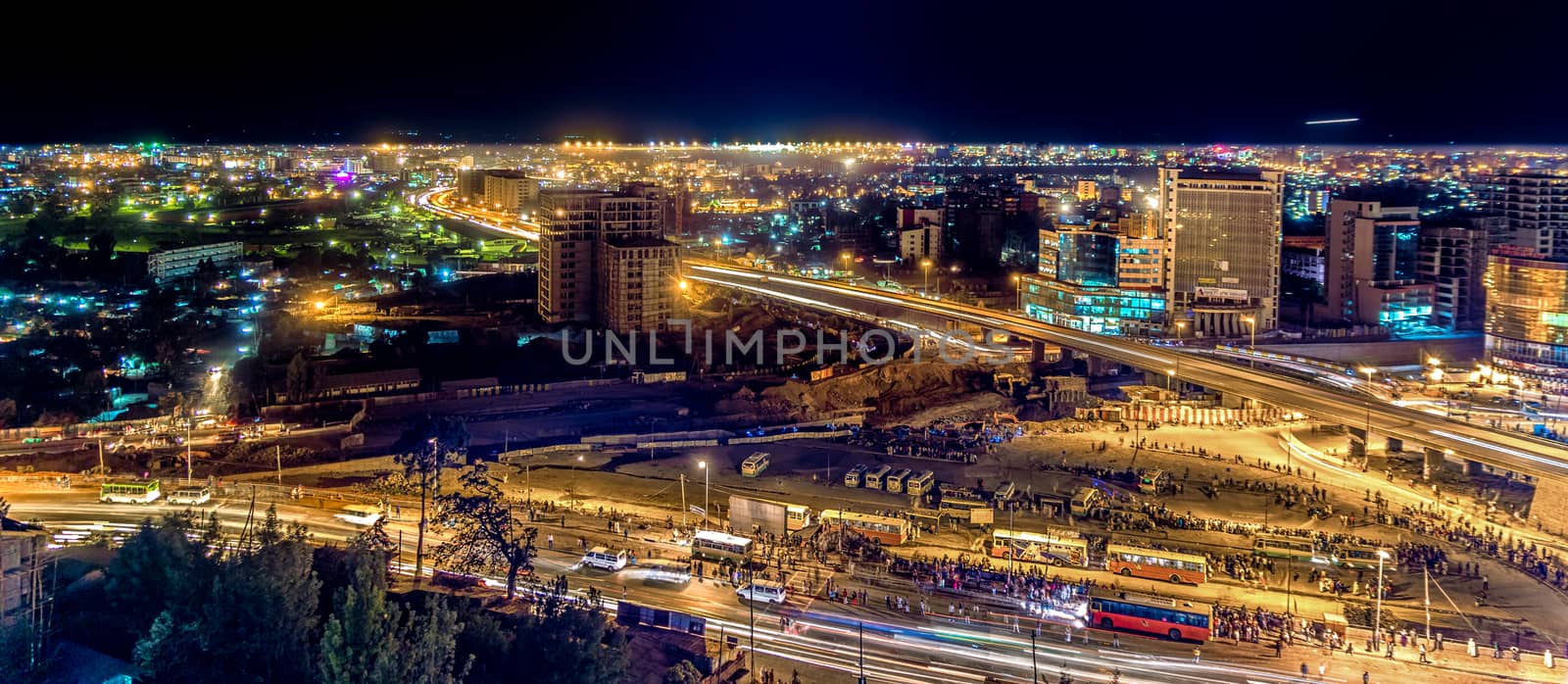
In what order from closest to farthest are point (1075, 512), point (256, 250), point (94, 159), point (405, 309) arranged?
point (1075, 512) → point (405, 309) → point (256, 250) → point (94, 159)

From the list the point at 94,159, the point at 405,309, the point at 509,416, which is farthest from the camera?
the point at 94,159

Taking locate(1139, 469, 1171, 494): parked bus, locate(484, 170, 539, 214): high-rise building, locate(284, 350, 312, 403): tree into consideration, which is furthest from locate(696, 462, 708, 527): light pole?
locate(484, 170, 539, 214): high-rise building

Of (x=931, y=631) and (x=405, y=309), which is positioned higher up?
(x=405, y=309)

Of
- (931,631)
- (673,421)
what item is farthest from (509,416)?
(931,631)

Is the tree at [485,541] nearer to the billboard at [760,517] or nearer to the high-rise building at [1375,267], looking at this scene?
the billboard at [760,517]

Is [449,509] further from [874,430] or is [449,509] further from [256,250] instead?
[256,250]

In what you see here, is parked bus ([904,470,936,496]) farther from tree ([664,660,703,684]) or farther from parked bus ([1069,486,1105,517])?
tree ([664,660,703,684])

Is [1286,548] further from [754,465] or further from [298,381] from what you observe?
[298,381]
